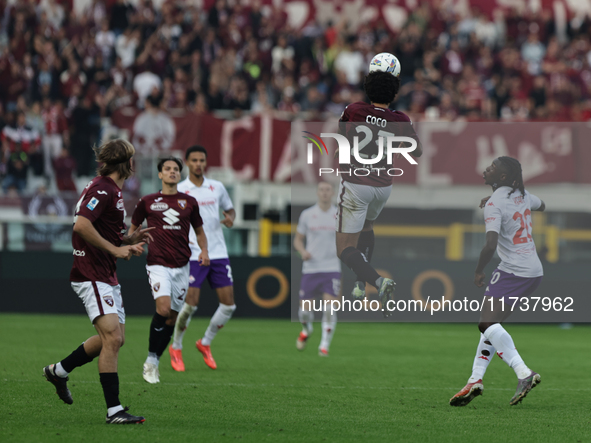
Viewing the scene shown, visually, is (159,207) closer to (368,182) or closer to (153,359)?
(153,359)

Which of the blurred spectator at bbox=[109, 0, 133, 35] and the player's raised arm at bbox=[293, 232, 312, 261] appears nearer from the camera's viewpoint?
the player's raised arm at bbox=[293, 232, 312, 261]

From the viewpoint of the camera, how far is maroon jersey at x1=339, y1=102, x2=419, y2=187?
696 centimetres

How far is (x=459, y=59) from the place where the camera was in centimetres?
2223

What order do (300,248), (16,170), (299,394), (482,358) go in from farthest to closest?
(16,170), (300,248), (299,394), (482,358)

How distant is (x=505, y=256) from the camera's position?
7691 mm

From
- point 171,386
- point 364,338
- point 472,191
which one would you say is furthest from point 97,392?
point 472,191

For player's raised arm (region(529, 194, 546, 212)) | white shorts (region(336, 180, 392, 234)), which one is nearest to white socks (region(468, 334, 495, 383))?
player's raised arm (region(529, 194, 546, 212))

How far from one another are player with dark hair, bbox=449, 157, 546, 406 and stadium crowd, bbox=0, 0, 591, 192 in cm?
1126

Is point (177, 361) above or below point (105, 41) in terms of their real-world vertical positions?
below

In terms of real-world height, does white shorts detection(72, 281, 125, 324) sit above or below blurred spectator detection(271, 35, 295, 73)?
below

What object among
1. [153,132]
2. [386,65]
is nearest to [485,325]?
[386,65]

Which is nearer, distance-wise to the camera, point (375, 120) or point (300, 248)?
point (375, 120)

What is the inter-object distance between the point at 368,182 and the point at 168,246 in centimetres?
243

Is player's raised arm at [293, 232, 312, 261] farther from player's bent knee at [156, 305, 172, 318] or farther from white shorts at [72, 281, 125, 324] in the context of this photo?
white shorts at [72, 281, 125, 324]
